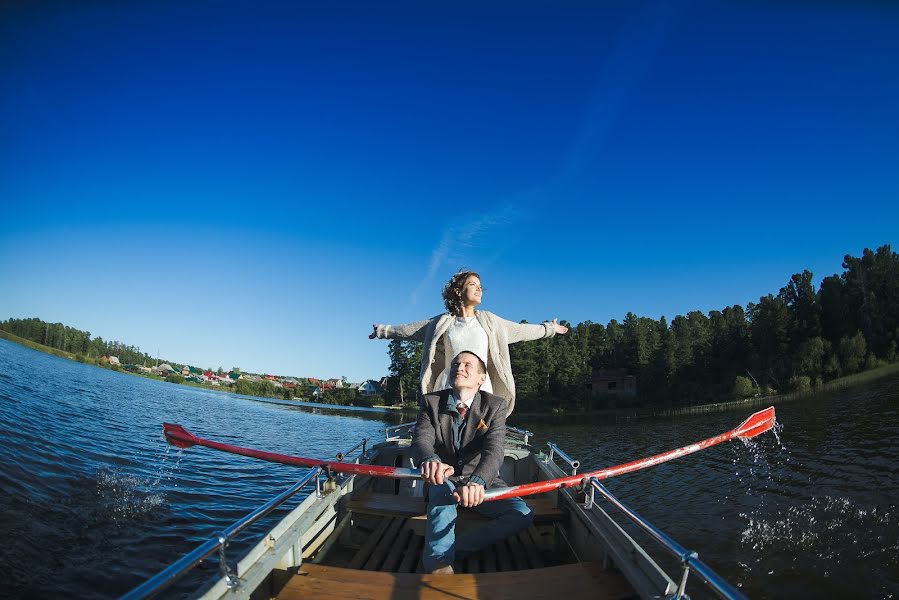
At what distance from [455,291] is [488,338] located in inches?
31.8

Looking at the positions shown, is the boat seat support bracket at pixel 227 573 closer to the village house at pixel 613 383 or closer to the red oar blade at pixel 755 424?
the red oar blade at pixel 755 424

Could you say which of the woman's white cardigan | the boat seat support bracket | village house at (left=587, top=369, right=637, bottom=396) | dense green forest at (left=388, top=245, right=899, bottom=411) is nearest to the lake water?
the boat seat support bracket

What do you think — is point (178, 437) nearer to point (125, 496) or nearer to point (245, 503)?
point (245, 503)

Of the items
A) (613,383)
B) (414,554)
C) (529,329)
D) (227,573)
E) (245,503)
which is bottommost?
(245,503)

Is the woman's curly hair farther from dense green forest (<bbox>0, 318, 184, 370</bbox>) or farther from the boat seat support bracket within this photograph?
dense green forest (<bbox>0, 318, 184, 370</bbox>)

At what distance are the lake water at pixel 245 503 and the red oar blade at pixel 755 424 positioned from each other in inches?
132

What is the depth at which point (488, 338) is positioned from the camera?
5789 mm

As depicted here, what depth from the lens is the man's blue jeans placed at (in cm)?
368

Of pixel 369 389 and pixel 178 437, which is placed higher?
pixel 178 437

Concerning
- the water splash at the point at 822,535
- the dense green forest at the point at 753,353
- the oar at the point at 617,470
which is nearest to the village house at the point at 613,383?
the dense green forest at the point at 753,353

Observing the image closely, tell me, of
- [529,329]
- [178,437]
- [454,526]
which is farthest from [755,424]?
[178,437]

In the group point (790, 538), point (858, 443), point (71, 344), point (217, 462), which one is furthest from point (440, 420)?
point (71, 344)

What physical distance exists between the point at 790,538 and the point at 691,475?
6.49m

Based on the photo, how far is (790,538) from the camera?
9578mm
